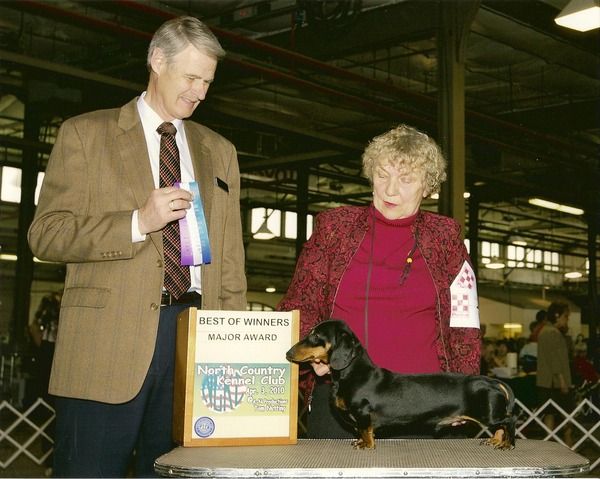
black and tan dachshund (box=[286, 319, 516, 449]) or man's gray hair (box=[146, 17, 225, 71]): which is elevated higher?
man's gray hair (box=[146, 17, 225, 71])

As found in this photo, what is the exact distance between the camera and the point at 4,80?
9250 millimetres

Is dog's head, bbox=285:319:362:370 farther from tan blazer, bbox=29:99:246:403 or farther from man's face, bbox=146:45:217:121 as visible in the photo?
man's face, bbox=146:45:217:121

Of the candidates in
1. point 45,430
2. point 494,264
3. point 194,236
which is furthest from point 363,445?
point 494,264

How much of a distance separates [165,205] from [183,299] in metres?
0.27

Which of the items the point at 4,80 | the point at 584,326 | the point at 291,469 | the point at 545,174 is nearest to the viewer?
the point at 291,469

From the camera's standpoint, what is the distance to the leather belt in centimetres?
164

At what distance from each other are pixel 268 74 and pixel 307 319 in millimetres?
5484

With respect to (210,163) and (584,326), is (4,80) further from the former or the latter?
(584,326)

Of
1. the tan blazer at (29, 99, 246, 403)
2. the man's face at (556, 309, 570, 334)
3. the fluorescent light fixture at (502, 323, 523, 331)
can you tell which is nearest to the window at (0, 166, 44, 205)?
the man's face at (556, 309, 570, 334)

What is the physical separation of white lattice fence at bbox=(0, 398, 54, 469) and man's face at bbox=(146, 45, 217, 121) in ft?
15.7

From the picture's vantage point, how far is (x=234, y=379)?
1.50 m

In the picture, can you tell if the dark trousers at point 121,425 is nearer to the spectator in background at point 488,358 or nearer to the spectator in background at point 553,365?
the spectator in background at point 553,365

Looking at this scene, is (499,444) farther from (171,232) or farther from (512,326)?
(512,326)

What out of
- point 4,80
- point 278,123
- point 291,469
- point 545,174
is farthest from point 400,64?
point 291,469
